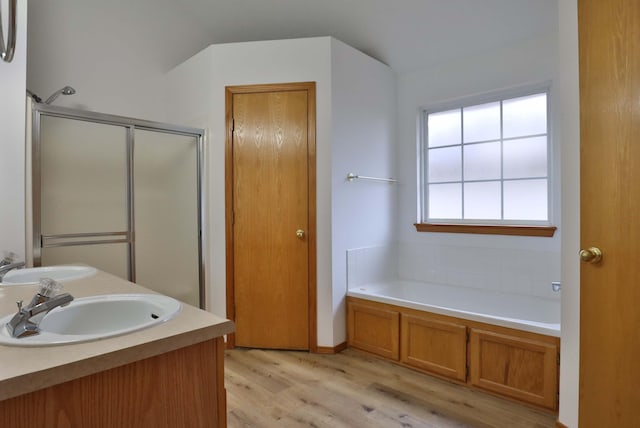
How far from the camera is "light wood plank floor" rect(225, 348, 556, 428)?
1.83m

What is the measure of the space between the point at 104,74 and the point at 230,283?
197cm

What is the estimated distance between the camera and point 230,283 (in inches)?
109

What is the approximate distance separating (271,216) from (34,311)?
1.93 metres

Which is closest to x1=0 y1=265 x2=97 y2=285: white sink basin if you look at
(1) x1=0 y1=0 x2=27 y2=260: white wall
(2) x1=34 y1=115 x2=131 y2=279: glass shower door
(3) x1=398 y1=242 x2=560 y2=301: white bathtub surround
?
(1) x1=0 y1=0 x2=27 y2=260: white wall

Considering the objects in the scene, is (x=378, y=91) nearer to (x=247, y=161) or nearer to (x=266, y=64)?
(x=266, y=64)

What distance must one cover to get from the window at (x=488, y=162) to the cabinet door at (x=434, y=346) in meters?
1.04

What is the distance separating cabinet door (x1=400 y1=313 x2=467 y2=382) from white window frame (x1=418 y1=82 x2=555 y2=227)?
1031mm

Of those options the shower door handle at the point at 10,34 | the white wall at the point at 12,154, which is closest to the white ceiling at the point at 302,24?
the white wall at the point at 12,154

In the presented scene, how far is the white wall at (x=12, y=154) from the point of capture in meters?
1.82

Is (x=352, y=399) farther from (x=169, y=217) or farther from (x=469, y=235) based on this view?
(x=169, y=217)

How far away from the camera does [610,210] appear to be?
1.24 meters

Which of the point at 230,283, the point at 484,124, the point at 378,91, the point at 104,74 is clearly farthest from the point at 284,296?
the point at 104,74

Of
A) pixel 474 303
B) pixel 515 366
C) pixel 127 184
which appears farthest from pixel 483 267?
pixel 127 184

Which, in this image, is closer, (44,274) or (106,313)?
(106,313)
